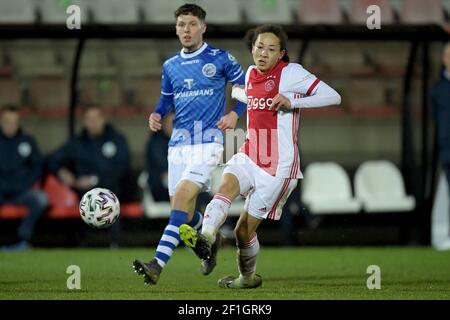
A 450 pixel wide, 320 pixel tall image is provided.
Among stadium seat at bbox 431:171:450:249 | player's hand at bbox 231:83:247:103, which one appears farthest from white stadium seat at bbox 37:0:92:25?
player's hand at bbox 231:83:247:103

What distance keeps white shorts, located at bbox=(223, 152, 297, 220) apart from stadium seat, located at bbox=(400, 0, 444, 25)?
8190 millimetres

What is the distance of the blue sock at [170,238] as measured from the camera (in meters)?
6.96

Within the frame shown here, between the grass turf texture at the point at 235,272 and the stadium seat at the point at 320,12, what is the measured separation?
4363 millimetres

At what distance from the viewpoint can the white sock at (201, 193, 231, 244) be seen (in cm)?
687

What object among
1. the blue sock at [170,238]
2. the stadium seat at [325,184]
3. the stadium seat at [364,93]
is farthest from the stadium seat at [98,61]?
the blue sock at [170,238]

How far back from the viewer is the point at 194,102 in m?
7.70

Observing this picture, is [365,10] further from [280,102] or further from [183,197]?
[280,102]

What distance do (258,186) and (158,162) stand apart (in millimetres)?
4930

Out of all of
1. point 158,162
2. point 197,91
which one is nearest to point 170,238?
point 197,91

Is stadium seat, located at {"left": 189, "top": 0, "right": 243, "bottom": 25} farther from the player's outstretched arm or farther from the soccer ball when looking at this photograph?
the player's outstretched arm

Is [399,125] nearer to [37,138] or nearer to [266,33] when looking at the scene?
[37,138]

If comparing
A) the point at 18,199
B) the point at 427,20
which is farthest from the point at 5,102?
the point at 427,20

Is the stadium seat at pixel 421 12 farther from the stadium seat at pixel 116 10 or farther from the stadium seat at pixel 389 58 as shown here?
the stadium seat at pixel 116 10
